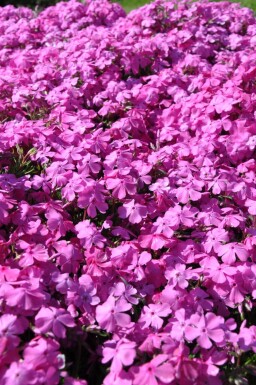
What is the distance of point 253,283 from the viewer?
210 centimetres

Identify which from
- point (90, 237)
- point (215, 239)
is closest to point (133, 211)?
→ point (90, 237)

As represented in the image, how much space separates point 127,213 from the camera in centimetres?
242

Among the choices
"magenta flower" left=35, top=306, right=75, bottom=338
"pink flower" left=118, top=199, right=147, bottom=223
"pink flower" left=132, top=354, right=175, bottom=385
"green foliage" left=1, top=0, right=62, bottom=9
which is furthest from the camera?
"green foliage" left=1, top=0, right=62, bottom=9

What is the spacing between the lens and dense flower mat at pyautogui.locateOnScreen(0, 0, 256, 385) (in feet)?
5.74

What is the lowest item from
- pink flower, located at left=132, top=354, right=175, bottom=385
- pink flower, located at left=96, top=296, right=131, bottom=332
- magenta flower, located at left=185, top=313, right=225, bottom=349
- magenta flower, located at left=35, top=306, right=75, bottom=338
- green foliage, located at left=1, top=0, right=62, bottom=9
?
green foliage, located at left=1, top=0, right=62, bottom=9

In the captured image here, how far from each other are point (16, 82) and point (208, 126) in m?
1.54

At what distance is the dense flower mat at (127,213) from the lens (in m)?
1.75

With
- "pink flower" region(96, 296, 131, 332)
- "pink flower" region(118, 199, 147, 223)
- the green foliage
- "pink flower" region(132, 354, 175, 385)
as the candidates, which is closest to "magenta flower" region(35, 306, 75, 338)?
"pink flower" region(96, 296, 131, 332)

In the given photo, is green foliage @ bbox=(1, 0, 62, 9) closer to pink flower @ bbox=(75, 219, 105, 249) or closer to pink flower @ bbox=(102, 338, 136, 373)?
pink flower @ bbox=(75, 219, 105, 249)

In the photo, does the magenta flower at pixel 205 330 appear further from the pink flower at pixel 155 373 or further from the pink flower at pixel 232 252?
the pink flower at pixel 232 252

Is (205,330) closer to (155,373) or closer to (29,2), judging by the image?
(155,373)

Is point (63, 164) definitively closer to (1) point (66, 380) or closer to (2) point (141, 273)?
(2) point (141, 273)

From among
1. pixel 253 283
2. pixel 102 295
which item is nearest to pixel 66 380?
pixel 102 295

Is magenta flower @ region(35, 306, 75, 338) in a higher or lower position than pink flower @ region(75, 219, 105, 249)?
higher
